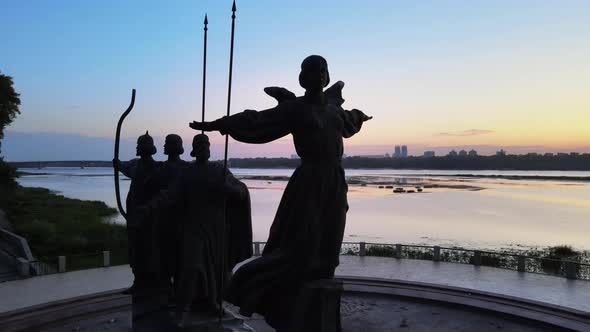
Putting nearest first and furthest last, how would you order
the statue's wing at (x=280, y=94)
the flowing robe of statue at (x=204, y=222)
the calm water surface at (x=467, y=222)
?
the statue's wing at (x=280, y=94) < the flowing robe of statue at (x=204, y=222) < the calm water surface at (x=467, y=222)

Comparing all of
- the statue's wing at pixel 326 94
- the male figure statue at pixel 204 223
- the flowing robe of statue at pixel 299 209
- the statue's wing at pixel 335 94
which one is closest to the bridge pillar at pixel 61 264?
the male figure statue at pixel 204 223

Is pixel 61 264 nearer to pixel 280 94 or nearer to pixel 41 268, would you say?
pixel 41 268

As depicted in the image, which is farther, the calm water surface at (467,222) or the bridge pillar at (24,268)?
the calm water surface at (467,222)

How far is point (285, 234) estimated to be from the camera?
426cm

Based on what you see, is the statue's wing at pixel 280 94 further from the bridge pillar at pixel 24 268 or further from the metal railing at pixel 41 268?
the metal railing at pixel 41 268

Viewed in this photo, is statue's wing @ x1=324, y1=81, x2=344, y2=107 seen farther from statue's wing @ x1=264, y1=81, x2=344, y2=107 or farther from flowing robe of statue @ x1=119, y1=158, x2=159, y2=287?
flowing robe of statue @ x1=119, y1=158, x2=159, y2=287

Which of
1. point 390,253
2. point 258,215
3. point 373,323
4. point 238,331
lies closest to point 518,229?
point 390,253

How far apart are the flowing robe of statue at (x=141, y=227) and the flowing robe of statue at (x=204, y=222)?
2.05ft

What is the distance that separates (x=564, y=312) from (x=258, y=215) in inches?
1017

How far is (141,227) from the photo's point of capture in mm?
6473

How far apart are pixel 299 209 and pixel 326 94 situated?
1.21 metres

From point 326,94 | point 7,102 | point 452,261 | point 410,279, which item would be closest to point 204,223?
point 326,94

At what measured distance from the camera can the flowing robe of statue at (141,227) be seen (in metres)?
6.47

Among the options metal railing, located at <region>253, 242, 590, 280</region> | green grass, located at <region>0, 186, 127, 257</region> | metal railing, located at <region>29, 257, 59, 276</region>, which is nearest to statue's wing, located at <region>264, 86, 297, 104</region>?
metal railing, located at <region>253, 242, 590, 280</region>
